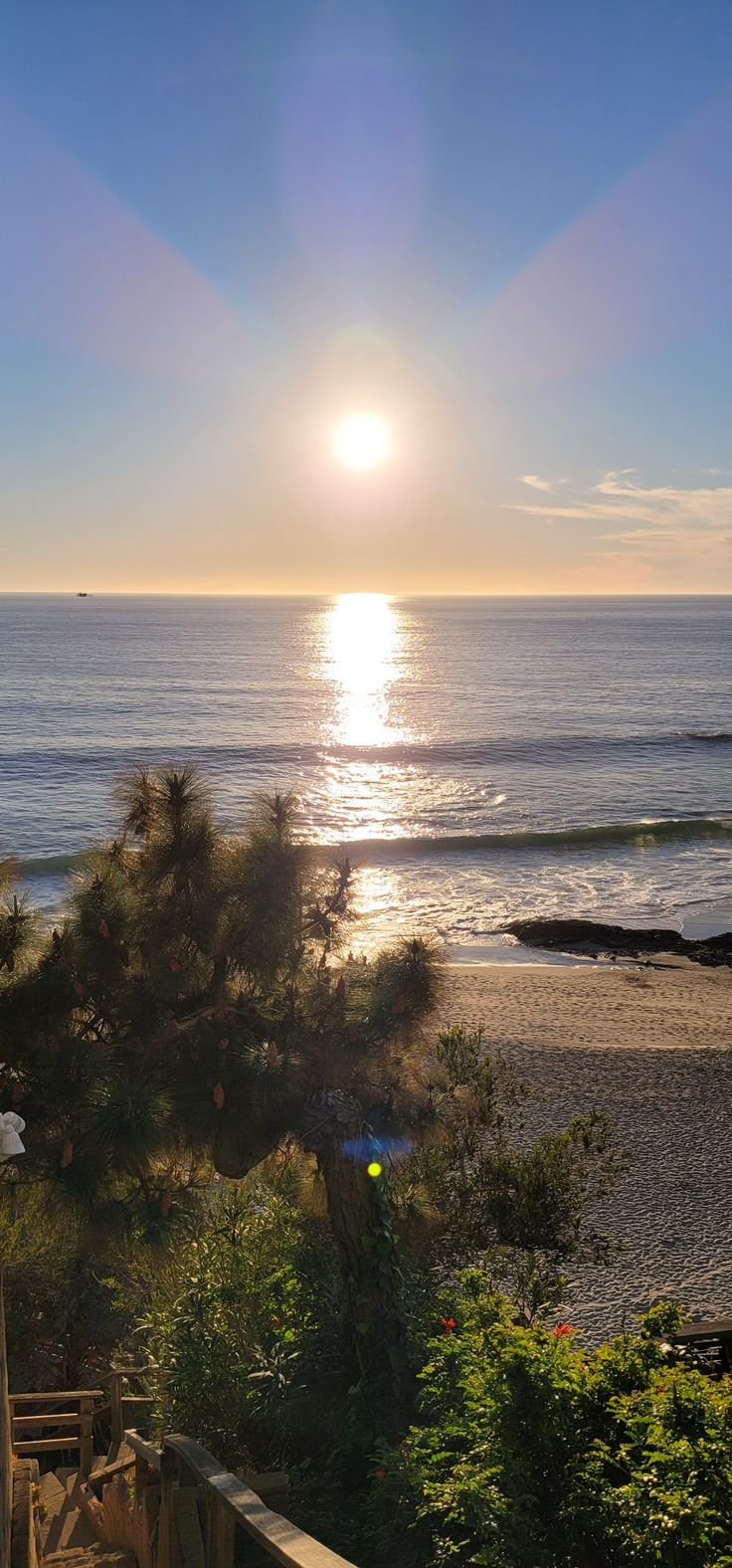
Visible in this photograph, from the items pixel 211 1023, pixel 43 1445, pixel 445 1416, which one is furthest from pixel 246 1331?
pixel 211 1023

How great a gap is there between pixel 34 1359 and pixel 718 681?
92.5 meters

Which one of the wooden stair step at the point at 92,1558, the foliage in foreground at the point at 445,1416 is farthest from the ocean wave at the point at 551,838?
the wooden stair step at the point at 92,1558

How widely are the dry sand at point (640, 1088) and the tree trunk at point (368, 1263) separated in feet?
4.31

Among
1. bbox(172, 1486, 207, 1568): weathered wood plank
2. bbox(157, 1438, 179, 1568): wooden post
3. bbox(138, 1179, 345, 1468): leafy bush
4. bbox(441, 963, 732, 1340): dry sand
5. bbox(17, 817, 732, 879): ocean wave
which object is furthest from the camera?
bbox(17, 817, 732, 879): ocean wave

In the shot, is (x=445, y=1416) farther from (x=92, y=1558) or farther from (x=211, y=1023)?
(x=211, y=1023)

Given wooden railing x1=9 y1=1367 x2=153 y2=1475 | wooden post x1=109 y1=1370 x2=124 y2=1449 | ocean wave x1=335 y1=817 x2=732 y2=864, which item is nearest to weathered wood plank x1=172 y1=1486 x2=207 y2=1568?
wooden railing x1=9 y1=1367 x2=153 y2=1475

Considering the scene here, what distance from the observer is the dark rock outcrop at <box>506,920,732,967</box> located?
2603cm

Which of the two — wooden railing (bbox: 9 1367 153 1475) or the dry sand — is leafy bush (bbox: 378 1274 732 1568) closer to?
the dry sand

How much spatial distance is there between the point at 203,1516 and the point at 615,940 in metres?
22.7

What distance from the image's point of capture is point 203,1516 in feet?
17.6

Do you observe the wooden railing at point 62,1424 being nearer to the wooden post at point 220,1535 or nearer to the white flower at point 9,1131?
the wooden post at point 220,1535

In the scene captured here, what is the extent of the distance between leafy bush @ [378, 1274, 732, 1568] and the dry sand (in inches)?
91.5

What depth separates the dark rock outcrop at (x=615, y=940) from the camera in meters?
26.0

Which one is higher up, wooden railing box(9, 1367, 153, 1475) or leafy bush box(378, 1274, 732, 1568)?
leafy bush box(378, 1274, 732, 1568)
